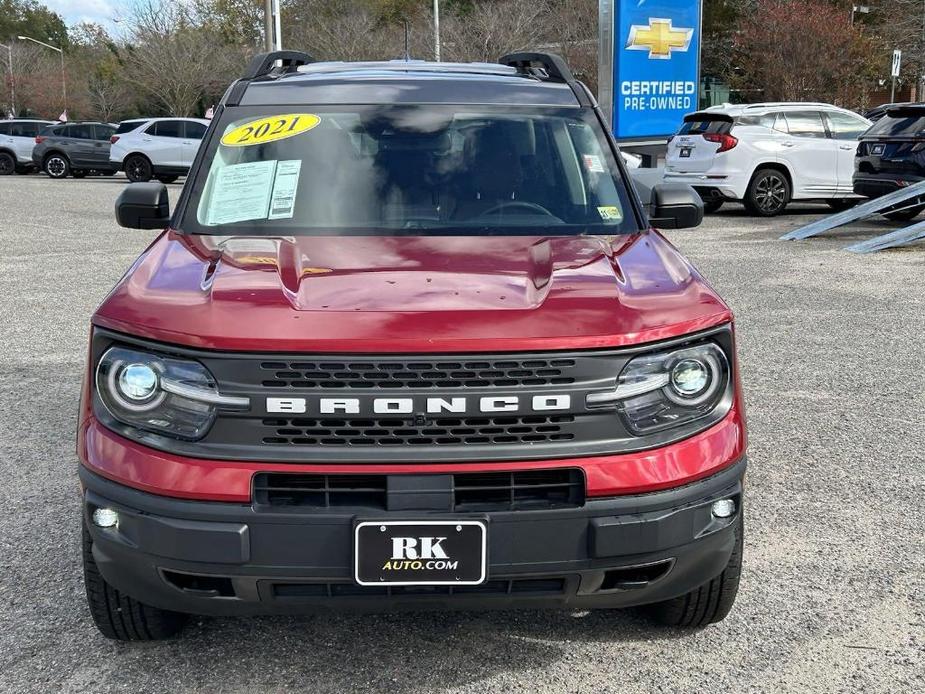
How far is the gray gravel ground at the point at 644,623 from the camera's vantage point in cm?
307

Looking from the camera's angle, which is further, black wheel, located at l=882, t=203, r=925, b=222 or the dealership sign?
the dealership sign

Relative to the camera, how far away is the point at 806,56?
106 feet

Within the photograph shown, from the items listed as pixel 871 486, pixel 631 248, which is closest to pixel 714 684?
pixel 631 248

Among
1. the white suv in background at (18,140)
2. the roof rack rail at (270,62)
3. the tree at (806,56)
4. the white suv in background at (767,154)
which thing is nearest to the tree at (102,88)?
the white suv in background at (18,140)

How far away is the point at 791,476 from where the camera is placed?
4828mm

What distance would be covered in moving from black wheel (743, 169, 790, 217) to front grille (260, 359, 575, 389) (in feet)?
47.6

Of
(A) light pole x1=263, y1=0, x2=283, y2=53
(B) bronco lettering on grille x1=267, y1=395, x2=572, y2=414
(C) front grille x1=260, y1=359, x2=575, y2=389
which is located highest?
(A) light pole x1=263, y1=0, x2=283, y2=53

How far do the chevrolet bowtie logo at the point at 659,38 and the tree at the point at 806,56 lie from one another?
13.9 meters

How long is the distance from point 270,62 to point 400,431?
2.69 meters

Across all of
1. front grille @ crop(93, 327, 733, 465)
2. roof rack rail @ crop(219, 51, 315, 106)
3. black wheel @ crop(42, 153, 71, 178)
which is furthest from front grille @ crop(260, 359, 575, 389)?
black wheel @ crop(42, 153, 71, 178)

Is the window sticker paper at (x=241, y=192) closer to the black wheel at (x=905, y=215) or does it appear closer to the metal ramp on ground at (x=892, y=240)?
the metal ramp on ground at (x=892, y=240)

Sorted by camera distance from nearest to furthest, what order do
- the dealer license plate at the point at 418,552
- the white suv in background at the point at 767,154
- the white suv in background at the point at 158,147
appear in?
the dealer license plate at the point at 418,552 → the white suv in background at the point at 767,154 → the white suv in background at the point at 158,147

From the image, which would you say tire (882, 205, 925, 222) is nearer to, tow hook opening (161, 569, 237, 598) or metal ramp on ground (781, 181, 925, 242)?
metal ramp on ground (781, 181, 925, 242)

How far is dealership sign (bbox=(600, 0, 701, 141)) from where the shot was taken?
19.1m
